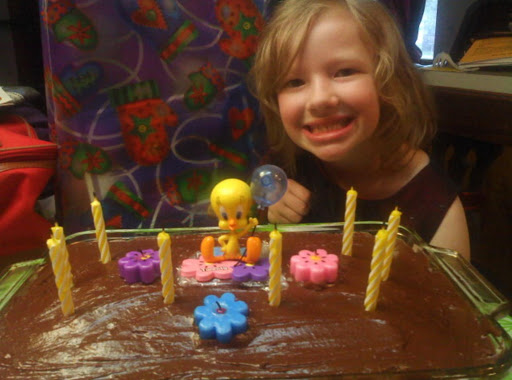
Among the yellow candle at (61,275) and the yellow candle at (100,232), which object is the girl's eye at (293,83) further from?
the yellow candle at (61,275)

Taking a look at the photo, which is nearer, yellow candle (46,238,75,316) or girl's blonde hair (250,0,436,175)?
yellow candle (46,238,75,316)

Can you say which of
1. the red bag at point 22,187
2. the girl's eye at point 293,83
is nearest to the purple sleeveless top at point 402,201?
the girl's eye at point 293,83

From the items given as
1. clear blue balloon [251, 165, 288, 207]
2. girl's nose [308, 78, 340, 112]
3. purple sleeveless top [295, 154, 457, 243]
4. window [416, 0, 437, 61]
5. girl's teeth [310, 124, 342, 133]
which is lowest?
purple sleeveless top [295, 154, 457, 243]

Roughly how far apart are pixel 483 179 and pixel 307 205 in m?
0.80

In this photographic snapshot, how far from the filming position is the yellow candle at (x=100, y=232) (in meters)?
1.05

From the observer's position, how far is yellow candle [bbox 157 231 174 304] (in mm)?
860

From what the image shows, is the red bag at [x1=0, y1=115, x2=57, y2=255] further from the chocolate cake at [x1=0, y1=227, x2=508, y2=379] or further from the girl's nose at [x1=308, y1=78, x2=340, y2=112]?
the girl's nose at [x1=308, y1=78, x2=340, y2=112]

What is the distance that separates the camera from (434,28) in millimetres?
2143

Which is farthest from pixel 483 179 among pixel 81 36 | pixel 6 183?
pixel 6 183

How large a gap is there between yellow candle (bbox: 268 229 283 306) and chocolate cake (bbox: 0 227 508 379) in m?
0.02

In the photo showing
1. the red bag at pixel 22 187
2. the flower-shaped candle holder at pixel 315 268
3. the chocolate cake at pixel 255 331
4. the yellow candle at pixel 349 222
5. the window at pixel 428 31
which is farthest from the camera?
the window at pixel 428 31

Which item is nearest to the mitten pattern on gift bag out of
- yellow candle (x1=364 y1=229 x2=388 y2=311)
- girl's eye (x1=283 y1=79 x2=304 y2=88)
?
girl's eye (x1=283 y1=79 x2=304 y2=88)

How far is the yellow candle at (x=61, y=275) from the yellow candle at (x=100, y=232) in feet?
0.65

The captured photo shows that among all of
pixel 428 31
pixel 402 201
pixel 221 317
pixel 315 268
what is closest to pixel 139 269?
pixel 221 317
